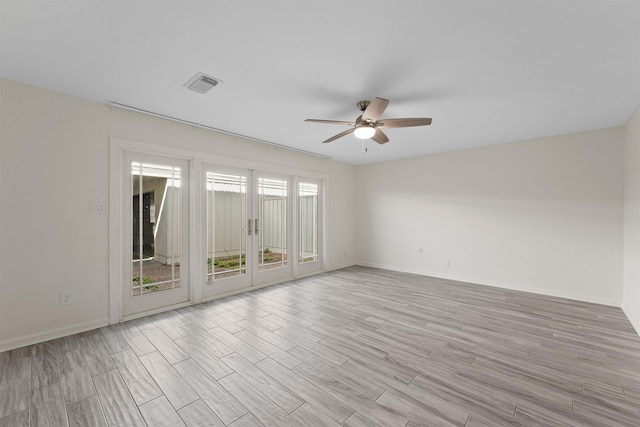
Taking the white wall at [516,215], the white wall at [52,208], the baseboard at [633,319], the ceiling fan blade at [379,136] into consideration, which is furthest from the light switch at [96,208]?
the baseboard at [633,319]

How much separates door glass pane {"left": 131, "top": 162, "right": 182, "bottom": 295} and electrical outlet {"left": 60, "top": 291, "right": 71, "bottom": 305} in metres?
0.59


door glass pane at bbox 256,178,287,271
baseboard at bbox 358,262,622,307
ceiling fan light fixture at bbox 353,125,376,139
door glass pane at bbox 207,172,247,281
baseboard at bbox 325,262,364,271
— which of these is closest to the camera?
ceiling fan light fixture at bbox 353,125,376,139

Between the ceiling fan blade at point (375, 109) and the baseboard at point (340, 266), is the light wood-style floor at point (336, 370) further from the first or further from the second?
the baseboard at point (340, 266)

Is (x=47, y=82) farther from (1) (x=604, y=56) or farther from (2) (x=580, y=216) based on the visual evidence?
(2) (x=580, y=216)

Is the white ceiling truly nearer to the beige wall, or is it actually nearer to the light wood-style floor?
the beige wall

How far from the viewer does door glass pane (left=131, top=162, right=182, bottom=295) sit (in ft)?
11.0


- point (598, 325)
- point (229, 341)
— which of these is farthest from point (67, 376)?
point (598, 325)

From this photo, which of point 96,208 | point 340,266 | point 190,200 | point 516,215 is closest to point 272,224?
point 190,200

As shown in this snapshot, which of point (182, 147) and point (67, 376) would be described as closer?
point (67, 376)

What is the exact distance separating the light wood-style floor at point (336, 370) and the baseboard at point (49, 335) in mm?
101

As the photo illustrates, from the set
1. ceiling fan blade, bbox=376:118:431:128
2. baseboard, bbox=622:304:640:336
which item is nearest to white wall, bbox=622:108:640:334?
baseboard, bbox=622:304:640:336

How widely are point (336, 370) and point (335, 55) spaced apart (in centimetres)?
262

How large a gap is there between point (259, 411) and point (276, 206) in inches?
142

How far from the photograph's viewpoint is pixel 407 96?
9.37 ft
